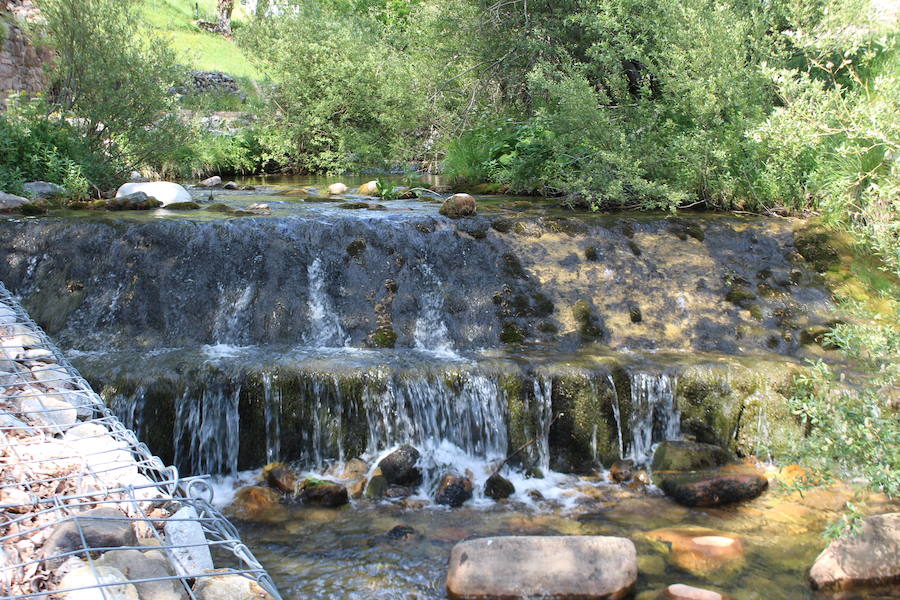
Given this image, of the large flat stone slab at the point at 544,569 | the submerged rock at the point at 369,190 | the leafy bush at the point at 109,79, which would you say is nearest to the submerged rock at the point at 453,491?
the large flat stone slab at the point at 544,569

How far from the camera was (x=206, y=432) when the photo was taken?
533 cm

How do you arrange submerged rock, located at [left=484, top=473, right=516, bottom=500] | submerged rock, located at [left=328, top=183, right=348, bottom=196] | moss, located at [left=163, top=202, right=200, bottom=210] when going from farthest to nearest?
submerged rock, located at [left=328, top=183, right=348, bottom=196]
moss, located at [left=163, top=202, right=200, bottom=210]
submerged rock, located at [left=484, top=473, right=516, bottom=500]

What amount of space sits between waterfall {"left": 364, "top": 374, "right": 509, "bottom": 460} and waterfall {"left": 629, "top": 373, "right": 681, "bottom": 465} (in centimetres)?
104

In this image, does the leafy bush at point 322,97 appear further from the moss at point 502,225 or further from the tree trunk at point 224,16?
the tree trunk at point 224,16

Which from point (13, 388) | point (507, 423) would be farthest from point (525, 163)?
point (13, 388)

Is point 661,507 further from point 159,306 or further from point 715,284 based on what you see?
point 159,306

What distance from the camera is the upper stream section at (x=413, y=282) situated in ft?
21.0

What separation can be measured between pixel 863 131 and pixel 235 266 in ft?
17.5

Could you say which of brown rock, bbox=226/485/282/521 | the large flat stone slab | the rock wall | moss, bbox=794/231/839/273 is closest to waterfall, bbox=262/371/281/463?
brown rock, bbox=226/485/282/521

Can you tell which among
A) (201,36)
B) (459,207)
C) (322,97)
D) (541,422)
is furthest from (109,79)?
(201,36)

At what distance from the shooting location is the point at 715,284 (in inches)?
272

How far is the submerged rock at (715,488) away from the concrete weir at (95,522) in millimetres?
2976

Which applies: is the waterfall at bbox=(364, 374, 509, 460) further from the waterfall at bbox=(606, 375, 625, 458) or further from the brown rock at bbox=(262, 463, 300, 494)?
the waterfall at bbox=(606, 375, 625, 458)

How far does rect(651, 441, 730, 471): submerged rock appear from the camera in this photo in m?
5.22
